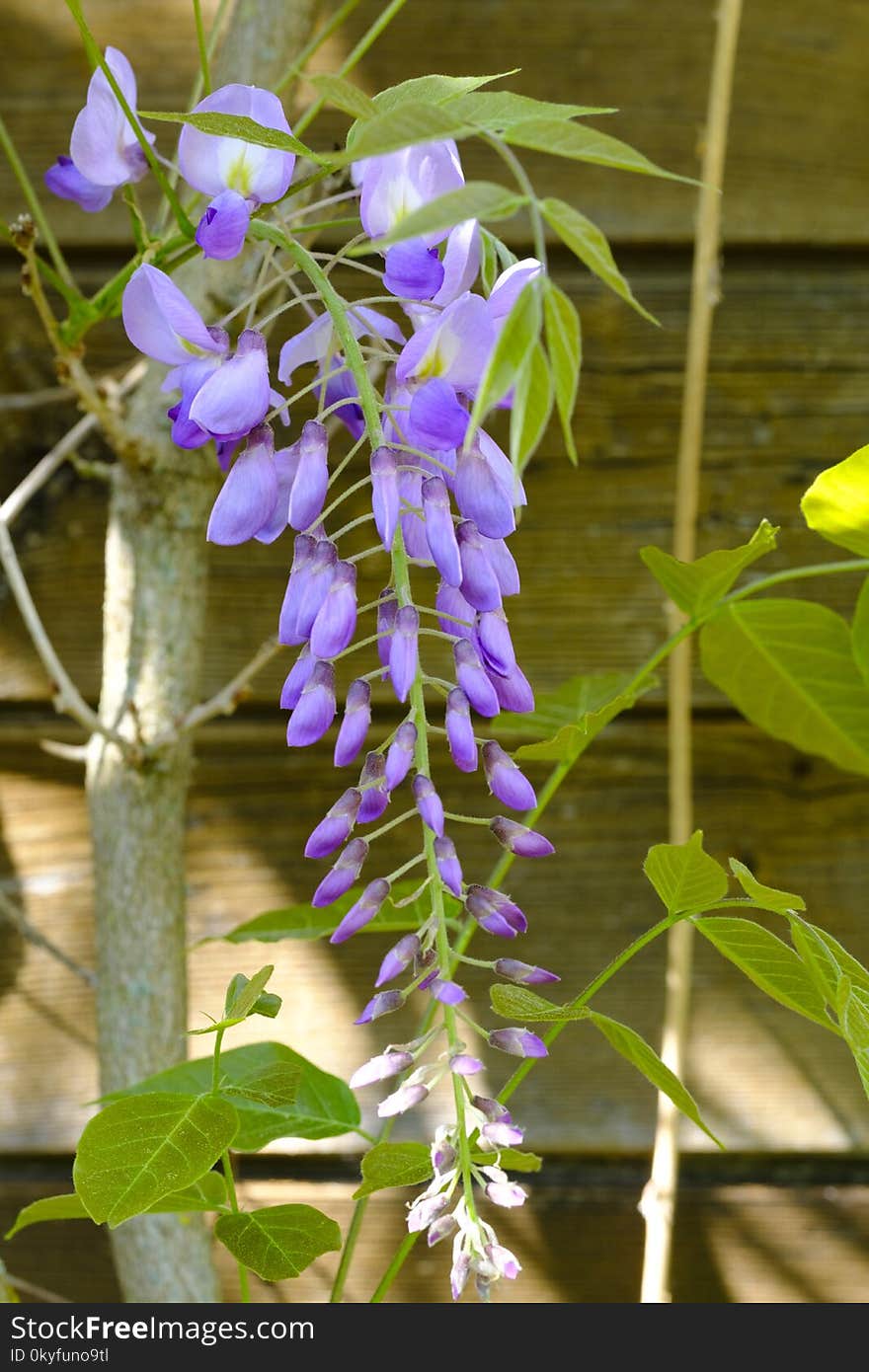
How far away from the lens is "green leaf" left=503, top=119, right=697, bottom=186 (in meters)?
0.28

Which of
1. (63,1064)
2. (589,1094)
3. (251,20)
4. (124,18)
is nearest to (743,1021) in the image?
(589,1094)

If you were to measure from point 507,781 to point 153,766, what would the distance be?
33 centimetres

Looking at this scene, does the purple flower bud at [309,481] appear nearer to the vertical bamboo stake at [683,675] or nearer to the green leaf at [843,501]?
the green leaf at [843,501]

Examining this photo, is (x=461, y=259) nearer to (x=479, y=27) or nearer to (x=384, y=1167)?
(x=384, y=1167)

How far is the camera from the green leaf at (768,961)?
0.45 metres

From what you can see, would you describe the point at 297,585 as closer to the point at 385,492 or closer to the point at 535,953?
the point at 385,492

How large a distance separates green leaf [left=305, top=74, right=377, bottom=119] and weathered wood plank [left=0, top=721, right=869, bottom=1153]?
644mm

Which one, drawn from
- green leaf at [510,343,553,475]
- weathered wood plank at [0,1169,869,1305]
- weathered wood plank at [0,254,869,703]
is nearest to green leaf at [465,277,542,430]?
green leaf at [510,343,553,475]

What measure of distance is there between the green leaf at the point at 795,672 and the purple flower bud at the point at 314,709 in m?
0.29

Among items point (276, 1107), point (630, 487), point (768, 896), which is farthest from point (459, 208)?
point (630, 487)

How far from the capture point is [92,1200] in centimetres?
41

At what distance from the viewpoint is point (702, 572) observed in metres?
0.58

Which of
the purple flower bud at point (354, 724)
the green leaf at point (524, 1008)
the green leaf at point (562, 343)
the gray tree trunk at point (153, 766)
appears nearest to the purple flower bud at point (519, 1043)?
the green leaf at point (524, 1008)

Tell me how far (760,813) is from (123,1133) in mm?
659
